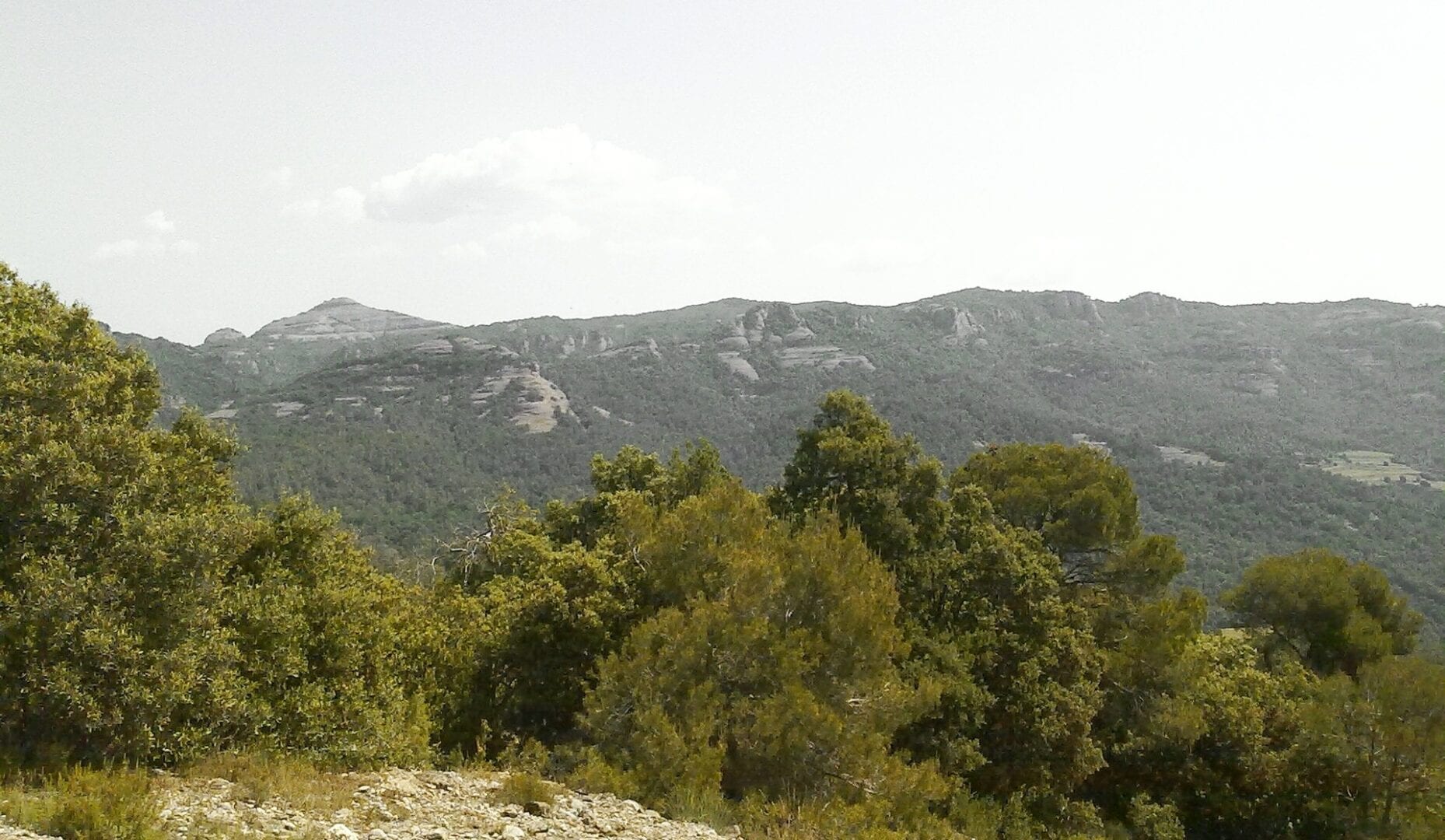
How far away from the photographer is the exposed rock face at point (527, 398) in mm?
164250

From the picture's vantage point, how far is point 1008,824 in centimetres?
1716

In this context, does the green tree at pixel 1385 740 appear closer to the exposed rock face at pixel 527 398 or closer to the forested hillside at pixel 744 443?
the forested hillside at pixel 744 443

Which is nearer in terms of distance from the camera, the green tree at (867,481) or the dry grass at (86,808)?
the dry grass at (86,808)

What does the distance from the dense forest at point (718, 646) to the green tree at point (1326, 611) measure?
221mm

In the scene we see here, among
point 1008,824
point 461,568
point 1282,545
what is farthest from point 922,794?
point 1282,545

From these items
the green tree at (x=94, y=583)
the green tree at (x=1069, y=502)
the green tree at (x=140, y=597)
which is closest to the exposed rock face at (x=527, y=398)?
the green tree at (x=1069, y=502)

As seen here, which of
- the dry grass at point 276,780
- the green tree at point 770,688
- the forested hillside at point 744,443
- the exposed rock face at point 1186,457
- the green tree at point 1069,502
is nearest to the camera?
the dry grass at point 276,780

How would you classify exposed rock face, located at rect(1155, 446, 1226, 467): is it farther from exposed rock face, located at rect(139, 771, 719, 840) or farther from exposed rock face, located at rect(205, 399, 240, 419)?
exposed rock face, located at rect(205, 399, 240, 419)

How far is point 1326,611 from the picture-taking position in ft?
94.7

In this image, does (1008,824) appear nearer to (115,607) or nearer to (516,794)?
(516,794)

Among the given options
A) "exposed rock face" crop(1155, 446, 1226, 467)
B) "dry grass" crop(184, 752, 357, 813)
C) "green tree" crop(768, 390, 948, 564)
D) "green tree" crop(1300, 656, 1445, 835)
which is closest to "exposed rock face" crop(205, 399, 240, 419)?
"green tree" crop(768, 390, 948, 564)

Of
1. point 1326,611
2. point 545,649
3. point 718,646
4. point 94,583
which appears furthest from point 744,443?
point 94,583

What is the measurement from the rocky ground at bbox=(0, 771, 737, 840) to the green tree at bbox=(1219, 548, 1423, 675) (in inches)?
1084

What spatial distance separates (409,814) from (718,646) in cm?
553
